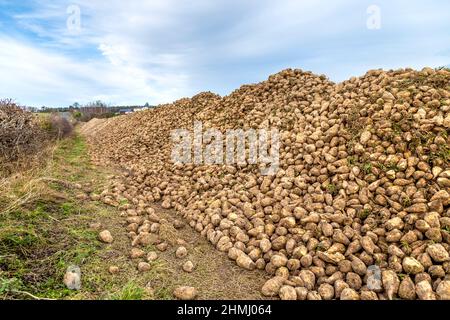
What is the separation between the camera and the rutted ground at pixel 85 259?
2297 mm

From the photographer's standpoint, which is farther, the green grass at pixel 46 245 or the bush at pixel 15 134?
the bush at pixel 15 134

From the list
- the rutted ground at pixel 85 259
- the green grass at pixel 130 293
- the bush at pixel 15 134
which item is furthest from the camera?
the bush at pixel 15 134

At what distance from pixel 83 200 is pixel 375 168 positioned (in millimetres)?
3278

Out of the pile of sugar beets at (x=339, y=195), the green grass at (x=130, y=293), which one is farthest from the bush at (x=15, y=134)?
the green grass at (x=130, y=293)

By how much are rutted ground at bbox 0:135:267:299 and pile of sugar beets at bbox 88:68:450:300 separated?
182mm

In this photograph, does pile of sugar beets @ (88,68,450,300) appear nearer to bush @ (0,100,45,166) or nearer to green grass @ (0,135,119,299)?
green grass @ (0,135,119,299)

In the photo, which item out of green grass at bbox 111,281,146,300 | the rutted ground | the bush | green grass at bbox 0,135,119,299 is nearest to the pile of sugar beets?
the rutted ground

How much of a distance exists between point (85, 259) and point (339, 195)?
2317 mm

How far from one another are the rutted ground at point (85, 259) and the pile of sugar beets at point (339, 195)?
0.18 meters

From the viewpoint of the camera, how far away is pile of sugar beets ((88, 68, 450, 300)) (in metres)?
2.36

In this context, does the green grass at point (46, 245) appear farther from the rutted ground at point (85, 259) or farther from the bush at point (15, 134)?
the bush at point (15, 134)

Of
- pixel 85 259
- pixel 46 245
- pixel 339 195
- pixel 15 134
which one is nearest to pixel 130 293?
pixel 85 259

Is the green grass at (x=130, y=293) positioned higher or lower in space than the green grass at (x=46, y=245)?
lower
